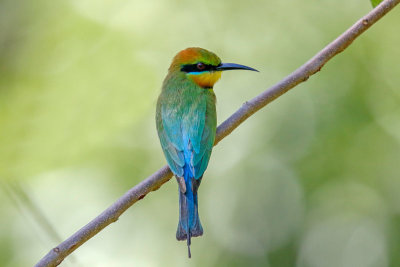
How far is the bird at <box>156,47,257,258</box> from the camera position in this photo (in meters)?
3.89

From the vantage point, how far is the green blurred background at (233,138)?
6238 mm

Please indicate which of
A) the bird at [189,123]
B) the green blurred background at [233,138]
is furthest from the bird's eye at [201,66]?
the green blurred background at [233,138]

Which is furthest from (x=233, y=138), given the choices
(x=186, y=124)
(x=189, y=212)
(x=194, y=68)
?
(x=189, y=212)

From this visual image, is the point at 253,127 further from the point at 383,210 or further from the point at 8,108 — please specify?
the point at 8,108

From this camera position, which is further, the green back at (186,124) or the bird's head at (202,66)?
the bird's head at (202,66)

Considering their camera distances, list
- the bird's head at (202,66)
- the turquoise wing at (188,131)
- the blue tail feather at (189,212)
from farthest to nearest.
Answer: the bird's head at (202,66)
the turquoise wing at (188,131)
the blue tail feather at (189,212)

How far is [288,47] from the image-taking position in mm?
6902

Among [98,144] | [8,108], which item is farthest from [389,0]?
[98,144]

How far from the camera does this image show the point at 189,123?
14.4ft

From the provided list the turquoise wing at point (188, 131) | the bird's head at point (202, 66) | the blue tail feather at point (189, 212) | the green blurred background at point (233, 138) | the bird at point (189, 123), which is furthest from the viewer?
the green blurred background at point (233, 138)

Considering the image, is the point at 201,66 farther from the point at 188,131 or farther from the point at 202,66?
the point at 188,131

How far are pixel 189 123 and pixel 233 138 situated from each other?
270 cm

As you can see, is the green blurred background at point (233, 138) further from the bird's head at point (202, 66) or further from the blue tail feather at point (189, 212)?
the blue tail feather at point (189, 212)

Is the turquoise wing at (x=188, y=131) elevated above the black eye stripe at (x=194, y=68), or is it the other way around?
the black eye stripe at (x=194, y=68)
